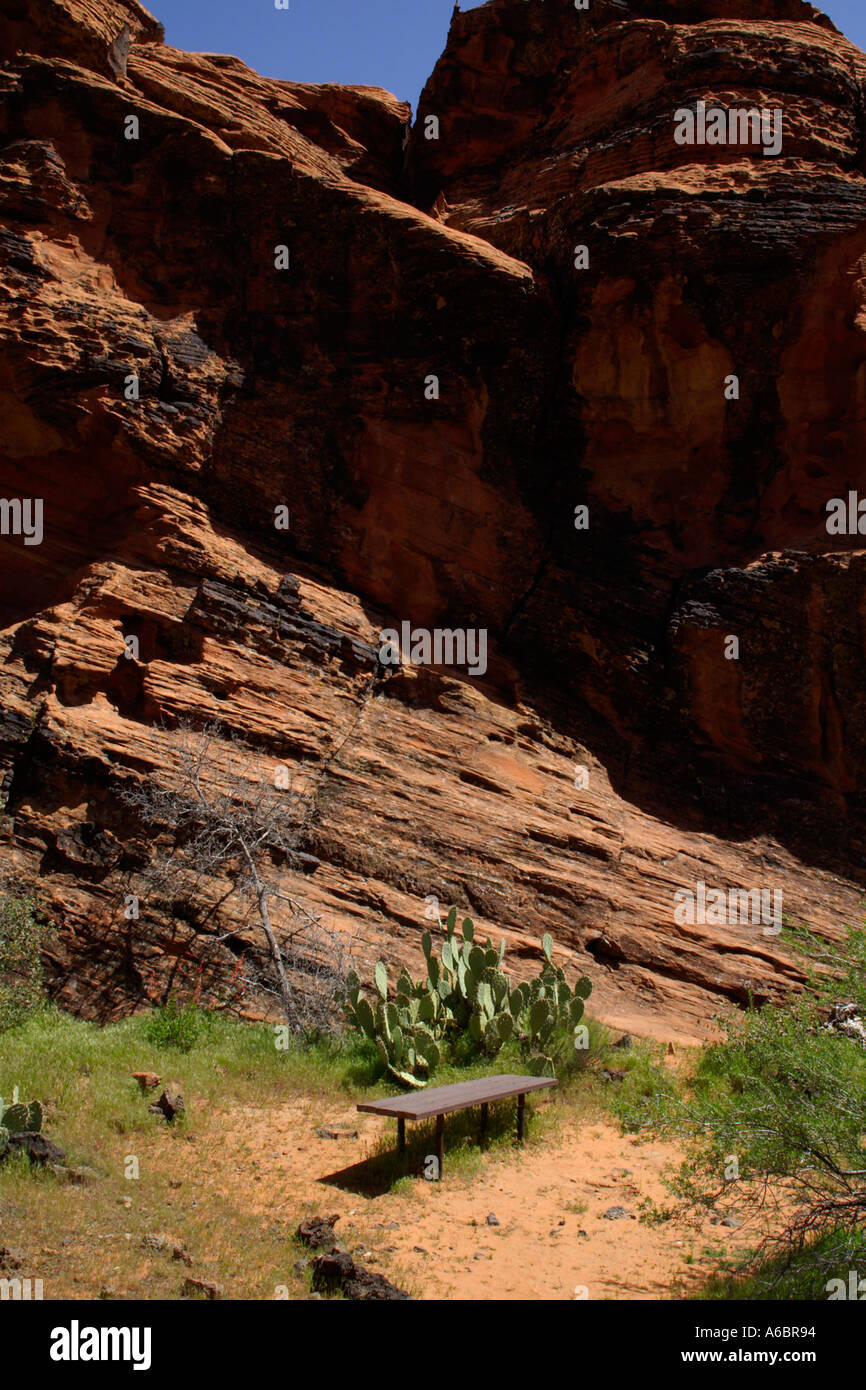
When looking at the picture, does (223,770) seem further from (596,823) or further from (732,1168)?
(732,1168)

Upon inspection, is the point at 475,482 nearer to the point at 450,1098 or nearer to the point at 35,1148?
the point at 450,1098

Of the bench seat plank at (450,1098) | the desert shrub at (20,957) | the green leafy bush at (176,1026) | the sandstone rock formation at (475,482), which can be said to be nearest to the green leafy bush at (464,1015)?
the bench seat plank at (450,1098)

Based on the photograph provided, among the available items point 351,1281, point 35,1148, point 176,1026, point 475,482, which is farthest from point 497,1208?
point 475,482

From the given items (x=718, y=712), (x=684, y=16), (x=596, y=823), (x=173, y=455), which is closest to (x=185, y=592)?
(x=173, y=455)

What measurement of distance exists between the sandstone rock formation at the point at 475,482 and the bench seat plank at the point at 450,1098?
4527 mm

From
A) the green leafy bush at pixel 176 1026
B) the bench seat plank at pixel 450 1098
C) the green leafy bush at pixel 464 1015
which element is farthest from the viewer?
the green leafy bush at pixel 176 1026

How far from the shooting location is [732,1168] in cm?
582

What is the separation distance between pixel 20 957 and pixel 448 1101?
5.80 m

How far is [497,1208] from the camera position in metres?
6.84

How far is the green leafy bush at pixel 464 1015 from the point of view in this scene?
9.04 meters

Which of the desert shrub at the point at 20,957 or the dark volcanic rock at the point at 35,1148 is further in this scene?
the desert shrub at the point at 20,957

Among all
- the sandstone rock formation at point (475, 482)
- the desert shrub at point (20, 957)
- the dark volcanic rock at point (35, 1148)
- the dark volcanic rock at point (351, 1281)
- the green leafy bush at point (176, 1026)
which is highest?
the sandstone rock formation at point (475, 482)

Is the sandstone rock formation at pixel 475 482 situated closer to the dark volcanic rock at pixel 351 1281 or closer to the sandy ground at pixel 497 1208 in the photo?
the sandy ground at pixel 497 1208

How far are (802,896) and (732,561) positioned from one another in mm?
6359
